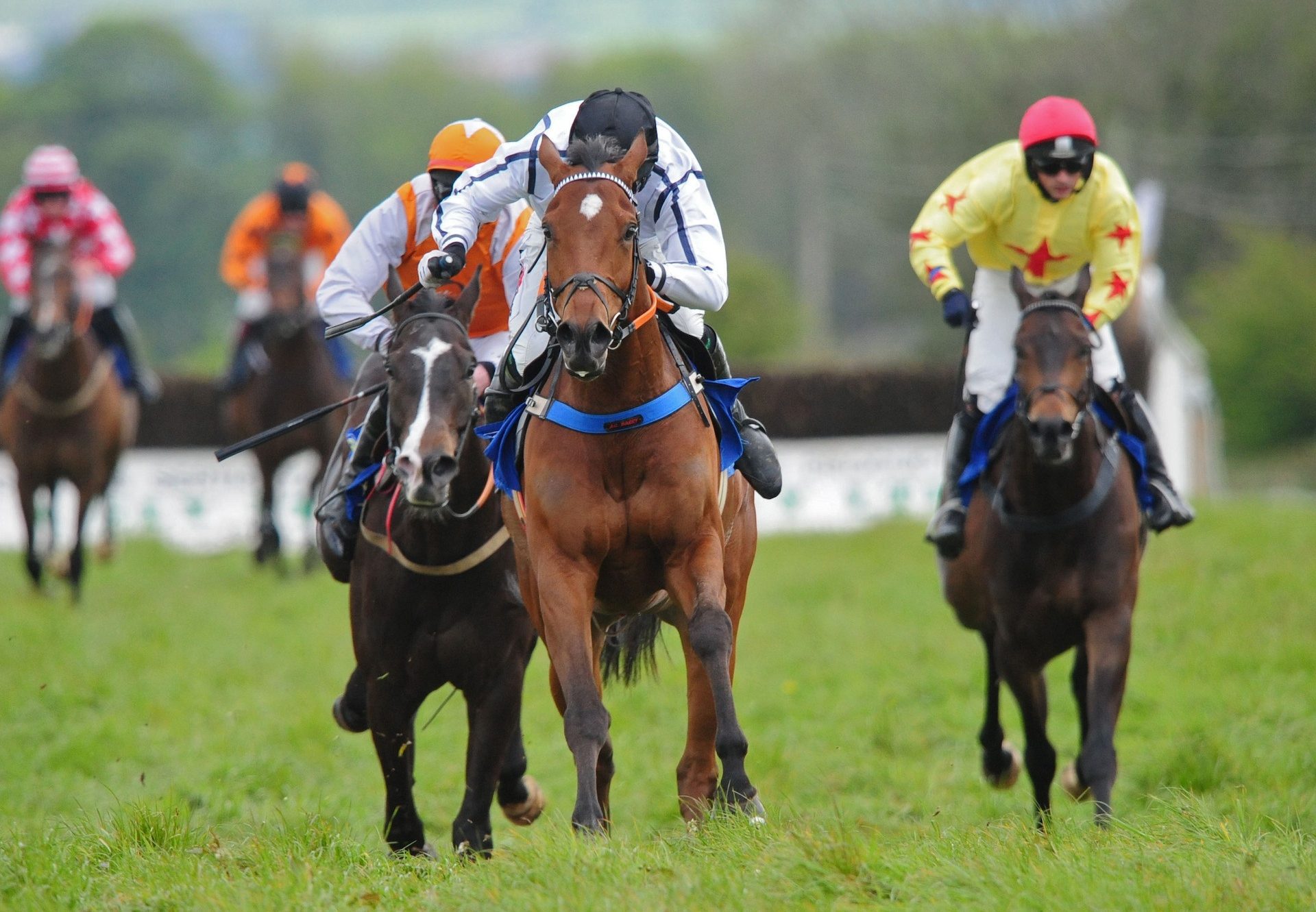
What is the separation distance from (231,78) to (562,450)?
7206cm

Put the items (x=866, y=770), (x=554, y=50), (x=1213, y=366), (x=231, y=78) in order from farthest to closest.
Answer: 1. (x=554, y=50)
2. (x=231, y=78)
3. (x=1213, y=366)
4. (x=866, y=770)

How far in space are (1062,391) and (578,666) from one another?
A: 2360 millimetres

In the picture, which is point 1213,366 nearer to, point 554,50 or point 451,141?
point 451,141

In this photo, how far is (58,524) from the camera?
57.8ft

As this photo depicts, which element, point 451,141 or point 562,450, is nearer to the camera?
point 562,450

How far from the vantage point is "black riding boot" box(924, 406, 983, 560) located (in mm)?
7234

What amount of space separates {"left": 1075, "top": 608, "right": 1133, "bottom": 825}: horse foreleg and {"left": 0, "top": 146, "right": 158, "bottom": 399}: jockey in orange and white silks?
7998 mm

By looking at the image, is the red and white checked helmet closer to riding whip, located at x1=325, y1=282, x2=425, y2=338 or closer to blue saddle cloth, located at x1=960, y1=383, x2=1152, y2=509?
riding whip, located at x1=325, y1=282, x2=425, y2=338

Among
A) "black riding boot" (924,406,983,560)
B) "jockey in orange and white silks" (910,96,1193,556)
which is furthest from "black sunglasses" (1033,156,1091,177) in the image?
"black riding boot" (924,406,983,560)

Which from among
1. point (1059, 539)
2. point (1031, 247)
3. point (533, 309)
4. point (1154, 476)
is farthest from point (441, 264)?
point (1154, 476)

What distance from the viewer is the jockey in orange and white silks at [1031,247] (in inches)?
274

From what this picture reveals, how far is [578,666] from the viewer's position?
4992 mm

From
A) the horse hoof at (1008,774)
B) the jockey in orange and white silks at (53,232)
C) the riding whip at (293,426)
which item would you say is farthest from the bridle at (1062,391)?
the jockey in orange and white silks at (53,232)

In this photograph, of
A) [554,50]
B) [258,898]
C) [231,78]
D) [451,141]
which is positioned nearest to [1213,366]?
[451,141]
